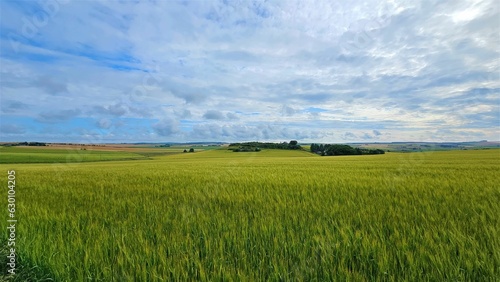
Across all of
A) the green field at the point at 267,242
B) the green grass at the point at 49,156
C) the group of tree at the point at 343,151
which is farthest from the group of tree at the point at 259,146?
the green field at the point at 267,242

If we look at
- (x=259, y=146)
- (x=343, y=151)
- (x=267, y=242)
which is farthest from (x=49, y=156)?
(x=343, y=151)

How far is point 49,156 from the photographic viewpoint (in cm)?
5462

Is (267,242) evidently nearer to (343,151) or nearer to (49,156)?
(49,156)

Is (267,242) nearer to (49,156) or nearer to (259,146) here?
(49,156)

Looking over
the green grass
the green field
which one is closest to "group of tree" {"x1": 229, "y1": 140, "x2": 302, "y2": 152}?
the green grass

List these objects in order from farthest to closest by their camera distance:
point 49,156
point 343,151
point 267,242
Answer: point 343,151
point 49,156
point 267,242

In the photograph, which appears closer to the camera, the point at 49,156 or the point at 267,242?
the point at 267,242

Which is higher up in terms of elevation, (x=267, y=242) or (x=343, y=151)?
(x=267, y=242)

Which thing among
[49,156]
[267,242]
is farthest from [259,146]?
[267,242]

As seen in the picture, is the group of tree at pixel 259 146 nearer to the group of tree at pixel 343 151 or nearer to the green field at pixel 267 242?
the group of tree at pixel 343 151

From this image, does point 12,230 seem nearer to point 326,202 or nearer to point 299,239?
point 299,239

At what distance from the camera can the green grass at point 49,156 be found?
49.2 m

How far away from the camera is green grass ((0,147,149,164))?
49.2m

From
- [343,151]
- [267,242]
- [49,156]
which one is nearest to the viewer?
[267,242]
